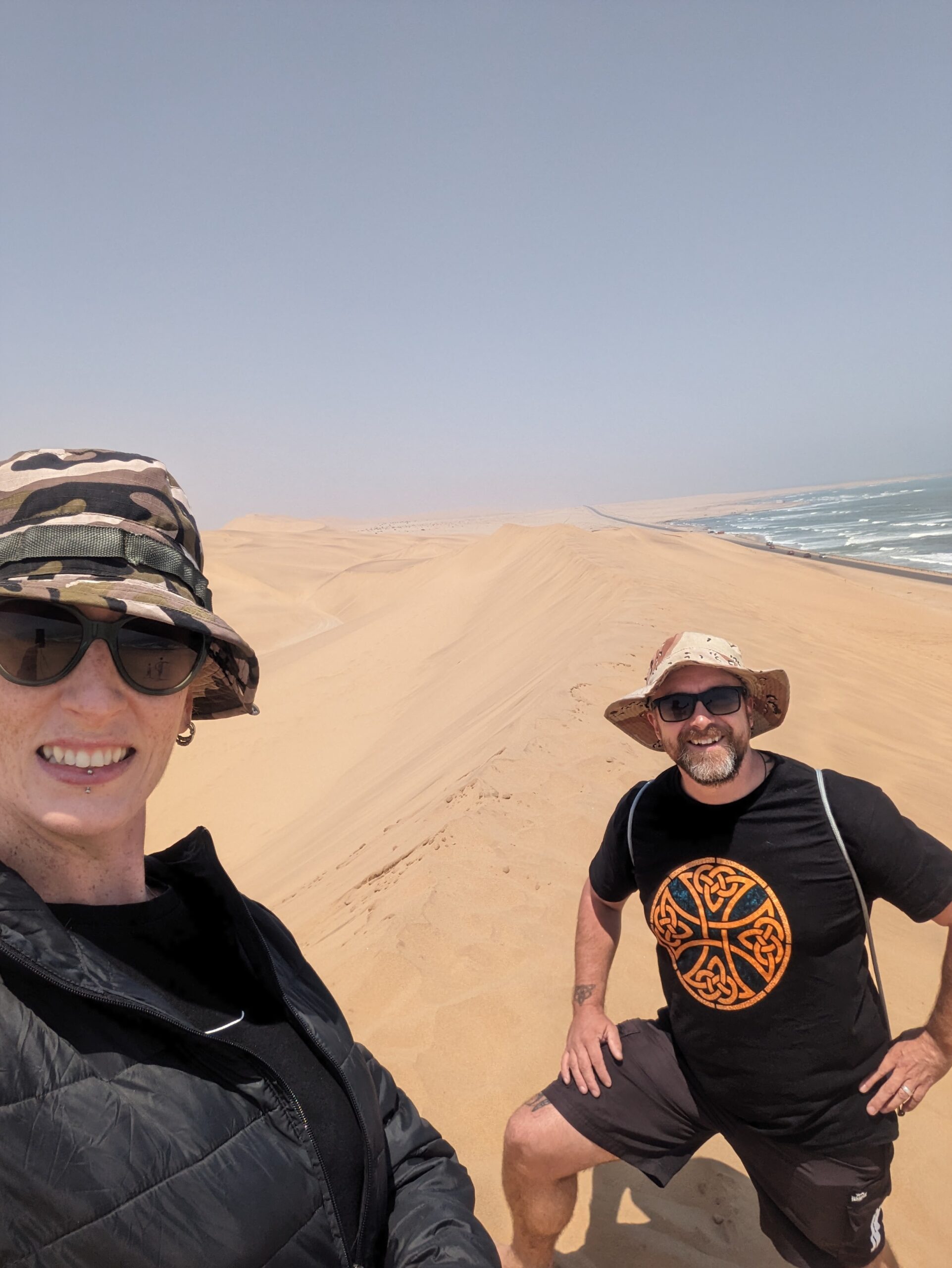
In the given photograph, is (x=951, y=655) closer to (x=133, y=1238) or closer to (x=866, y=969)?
(x=866, y=969)

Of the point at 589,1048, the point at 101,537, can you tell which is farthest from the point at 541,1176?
the point at 101,537

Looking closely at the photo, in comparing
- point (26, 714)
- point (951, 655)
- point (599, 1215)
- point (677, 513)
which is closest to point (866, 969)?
point (599, 1215)

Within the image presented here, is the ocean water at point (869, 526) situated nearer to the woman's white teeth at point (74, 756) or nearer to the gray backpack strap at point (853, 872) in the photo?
the gray backpack strap at point (853, 872)

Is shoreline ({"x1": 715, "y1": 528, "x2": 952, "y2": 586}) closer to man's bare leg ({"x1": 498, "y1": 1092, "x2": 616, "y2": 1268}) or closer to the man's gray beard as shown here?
the man's gray beard

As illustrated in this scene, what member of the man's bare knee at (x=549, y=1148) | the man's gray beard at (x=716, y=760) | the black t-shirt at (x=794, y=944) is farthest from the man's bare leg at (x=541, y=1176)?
the man's gray beard at (x=716, y=760)

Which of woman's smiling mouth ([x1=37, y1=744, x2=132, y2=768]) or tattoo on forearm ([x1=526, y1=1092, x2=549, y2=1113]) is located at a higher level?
woman's smiling mouth ([x1=37, y1=744, x2=132, y2=768])

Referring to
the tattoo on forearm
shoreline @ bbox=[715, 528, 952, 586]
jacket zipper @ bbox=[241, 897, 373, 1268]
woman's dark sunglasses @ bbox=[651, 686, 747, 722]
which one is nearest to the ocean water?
shoreline @ bbox=[715, 528, 952, 586]

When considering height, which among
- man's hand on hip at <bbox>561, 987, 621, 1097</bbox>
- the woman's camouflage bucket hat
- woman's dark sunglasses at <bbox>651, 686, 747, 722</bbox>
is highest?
the woman's camouflage bucket hat

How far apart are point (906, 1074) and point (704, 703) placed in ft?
3.66

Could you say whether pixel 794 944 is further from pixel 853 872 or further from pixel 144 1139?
pixel 144 1139

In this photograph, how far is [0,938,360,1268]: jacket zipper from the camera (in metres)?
1.01

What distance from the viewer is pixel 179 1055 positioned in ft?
3.67

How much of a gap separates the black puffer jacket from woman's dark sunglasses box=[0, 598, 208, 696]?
0.32m

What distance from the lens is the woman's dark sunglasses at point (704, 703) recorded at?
222 centimetres
